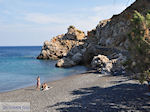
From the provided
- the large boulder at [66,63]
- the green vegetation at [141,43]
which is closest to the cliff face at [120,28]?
the large boulder at [66,63]

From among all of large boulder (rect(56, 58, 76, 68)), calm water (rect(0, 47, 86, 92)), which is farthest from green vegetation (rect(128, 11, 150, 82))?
large boulder (rect(56, 58, 76, 68))

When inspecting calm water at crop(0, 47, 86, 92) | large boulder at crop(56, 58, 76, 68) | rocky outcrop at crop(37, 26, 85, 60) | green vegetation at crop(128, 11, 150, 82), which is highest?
rocky outcrop at crop(37, 26, 85, 60)

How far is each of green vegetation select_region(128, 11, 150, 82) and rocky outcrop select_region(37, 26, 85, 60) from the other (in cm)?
4696

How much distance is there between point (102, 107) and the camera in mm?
11711

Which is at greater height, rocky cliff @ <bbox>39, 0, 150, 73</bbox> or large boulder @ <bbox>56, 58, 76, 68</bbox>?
rocky cliff @ <bbox>39, 0, 150, 73</bbox>

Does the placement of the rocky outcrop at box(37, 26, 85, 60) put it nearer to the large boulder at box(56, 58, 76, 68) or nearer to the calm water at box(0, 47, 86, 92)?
the large boulder at box(56, 58, 76, 68)

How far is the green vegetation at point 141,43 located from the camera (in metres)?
9.57

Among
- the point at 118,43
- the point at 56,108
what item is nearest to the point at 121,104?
the point at 56,108

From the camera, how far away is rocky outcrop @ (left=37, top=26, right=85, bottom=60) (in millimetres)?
62500

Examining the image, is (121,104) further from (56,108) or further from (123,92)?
(56,108)

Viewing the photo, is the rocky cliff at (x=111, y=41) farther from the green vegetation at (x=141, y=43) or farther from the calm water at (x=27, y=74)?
the green vegetation at (x=141, y=43)

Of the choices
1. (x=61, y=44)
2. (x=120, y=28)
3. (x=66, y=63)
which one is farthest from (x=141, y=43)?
(x=61, y=44)

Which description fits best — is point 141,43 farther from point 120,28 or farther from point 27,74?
point 120,28

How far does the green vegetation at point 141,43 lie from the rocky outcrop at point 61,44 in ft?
154
